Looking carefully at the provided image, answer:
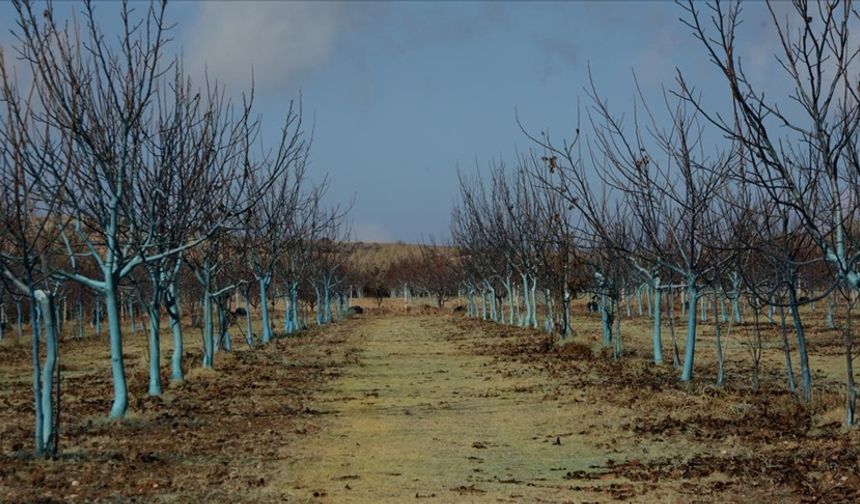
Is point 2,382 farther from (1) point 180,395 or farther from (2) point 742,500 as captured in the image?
(2) point 742,500

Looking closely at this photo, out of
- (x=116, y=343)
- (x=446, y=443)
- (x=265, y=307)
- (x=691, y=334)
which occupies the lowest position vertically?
(x=446, y=443)

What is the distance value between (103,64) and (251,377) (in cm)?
787

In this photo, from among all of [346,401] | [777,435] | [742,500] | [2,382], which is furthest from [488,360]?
[742,500]

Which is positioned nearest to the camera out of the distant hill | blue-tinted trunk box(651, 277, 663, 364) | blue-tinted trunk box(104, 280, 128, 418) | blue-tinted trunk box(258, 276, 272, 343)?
blue-tinted trunk box(104, 280, 128, 418)

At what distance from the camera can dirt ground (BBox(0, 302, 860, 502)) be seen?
784cm

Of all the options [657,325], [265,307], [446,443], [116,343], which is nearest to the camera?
[446,443]

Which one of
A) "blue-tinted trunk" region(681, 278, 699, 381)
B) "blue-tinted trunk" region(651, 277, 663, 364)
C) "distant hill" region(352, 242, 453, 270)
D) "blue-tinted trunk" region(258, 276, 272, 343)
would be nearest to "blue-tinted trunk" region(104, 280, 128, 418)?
"blue-tinted trunk" region(681, 278, 699, 381)

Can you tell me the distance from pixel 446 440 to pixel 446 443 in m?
0.21

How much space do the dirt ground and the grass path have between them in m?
Result: 0.03

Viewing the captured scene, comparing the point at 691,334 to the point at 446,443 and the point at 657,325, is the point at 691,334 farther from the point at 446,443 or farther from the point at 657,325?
the point at 446,443

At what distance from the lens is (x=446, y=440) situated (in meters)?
10.8

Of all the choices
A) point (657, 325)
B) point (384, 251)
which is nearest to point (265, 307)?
point (657, 325)

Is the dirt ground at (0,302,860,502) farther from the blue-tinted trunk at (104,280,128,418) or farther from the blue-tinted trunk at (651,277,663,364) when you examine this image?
the blue-tinted trunk at (651,277,663,364)

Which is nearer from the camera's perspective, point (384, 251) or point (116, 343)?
point (116, 343)
